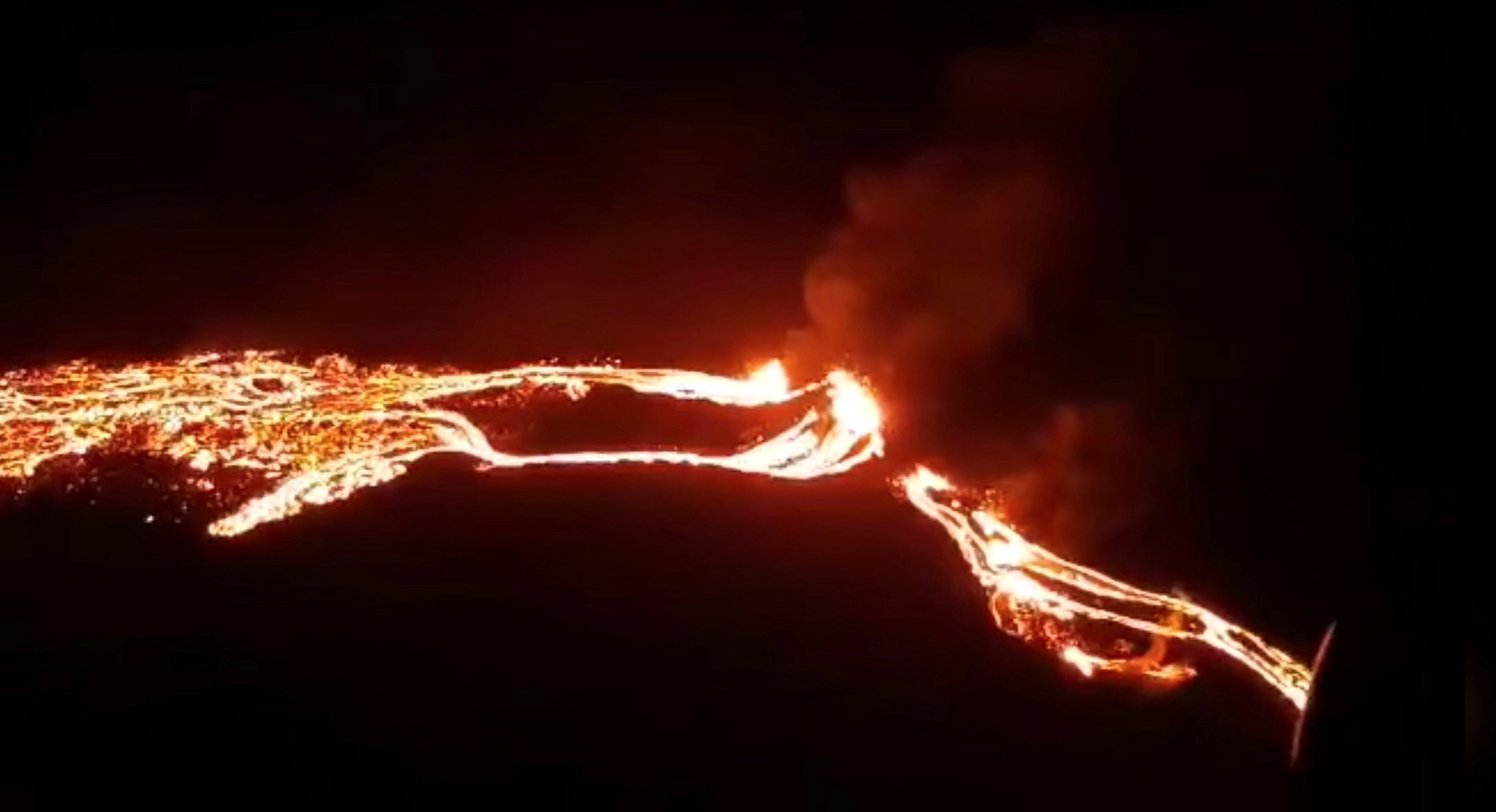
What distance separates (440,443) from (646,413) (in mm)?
581

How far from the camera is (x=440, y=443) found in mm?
4832

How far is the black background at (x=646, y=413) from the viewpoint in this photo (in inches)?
156

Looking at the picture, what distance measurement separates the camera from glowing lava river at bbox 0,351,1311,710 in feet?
14.9

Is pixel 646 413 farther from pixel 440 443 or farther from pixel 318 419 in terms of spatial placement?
pixel 318 419

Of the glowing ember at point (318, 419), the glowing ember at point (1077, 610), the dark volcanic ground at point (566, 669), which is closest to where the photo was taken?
the dark volcanic ground at point (566, 669)

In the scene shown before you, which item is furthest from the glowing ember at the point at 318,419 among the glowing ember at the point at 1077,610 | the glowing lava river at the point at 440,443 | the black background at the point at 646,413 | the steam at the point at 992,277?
the glowing ember at the point at 1077,610

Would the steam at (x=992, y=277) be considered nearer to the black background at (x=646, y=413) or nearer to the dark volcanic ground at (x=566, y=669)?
the black background at (x=646, y=413)

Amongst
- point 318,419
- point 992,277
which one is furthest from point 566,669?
point 992,277

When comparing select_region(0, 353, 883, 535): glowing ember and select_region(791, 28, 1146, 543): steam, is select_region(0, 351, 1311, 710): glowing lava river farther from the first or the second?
select_region(791, 28, 1146, 543): steam

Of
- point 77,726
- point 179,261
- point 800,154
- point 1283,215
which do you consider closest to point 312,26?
point 179,261

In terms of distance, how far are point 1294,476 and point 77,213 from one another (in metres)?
4.01

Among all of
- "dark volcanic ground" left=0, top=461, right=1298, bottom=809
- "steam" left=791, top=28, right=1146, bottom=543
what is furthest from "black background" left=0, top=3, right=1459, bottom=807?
"steam" left=791, top=28, right=1146, bottom=543

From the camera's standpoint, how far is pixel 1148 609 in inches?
183

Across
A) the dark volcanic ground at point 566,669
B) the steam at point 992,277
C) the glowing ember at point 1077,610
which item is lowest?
the dark volcanic ground at point 566,669
